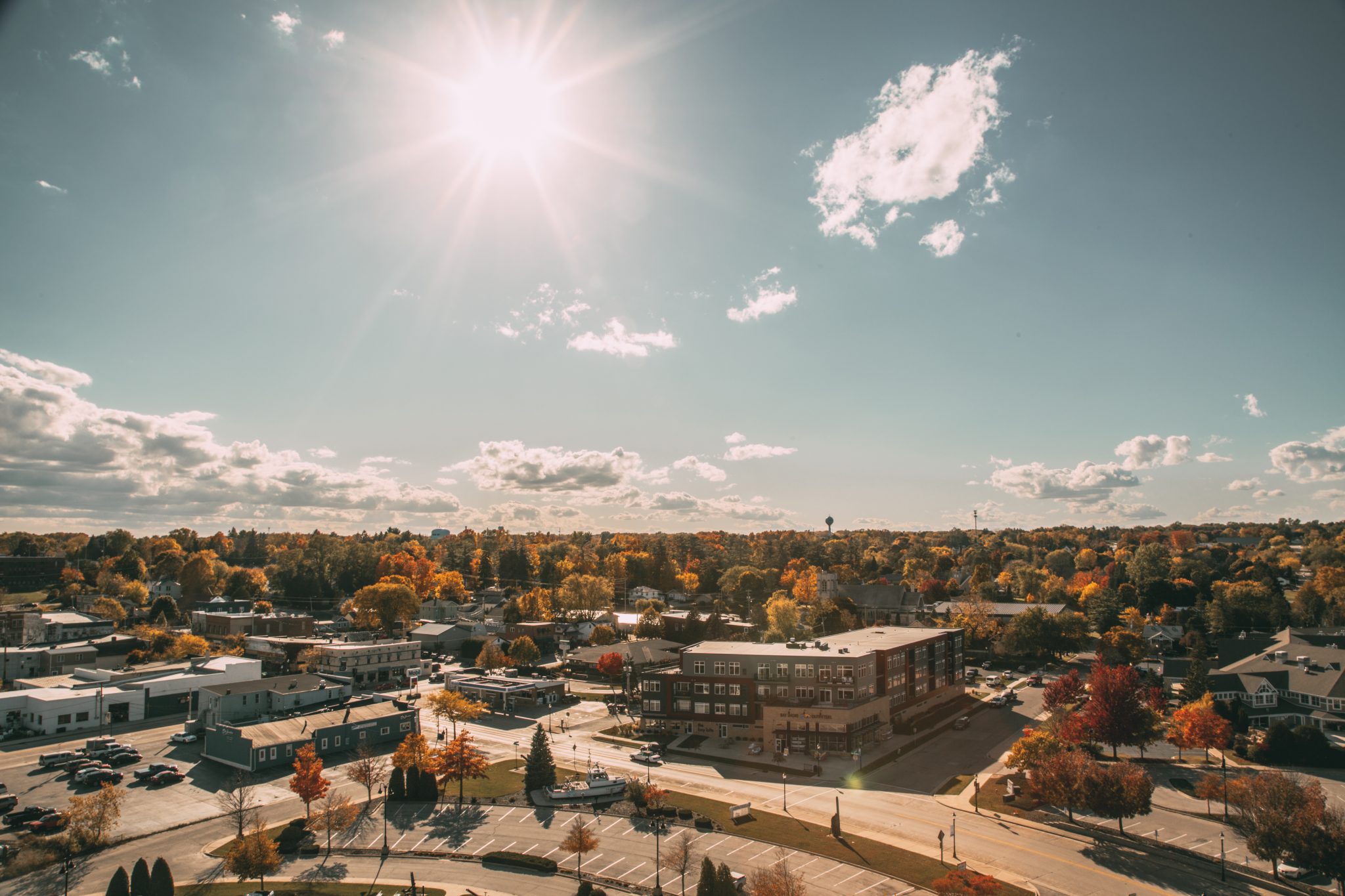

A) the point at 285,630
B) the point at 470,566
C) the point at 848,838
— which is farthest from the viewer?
the point at 470,566

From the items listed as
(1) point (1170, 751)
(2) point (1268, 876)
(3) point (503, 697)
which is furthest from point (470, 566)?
(2) point (1268, 876)

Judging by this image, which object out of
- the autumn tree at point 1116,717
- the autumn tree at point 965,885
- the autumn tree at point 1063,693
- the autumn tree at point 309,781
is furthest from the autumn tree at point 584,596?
the autumn tree at point 965,885

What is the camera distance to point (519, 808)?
4659cm

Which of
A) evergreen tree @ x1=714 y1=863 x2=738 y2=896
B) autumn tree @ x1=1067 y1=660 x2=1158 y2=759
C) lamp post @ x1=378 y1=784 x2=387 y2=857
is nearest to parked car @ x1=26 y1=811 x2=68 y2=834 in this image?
lamp post @ x1=378 y1=784 x2=387 y2=857

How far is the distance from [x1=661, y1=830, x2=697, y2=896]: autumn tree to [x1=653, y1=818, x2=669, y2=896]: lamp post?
30 cm

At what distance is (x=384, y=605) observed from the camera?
380 feet

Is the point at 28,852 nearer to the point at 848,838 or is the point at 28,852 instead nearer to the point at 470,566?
the point at 848,838

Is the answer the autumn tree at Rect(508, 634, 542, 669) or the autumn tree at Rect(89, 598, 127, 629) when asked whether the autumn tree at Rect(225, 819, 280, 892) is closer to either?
the autumn tree at Rect(508, 634, 542, 669)

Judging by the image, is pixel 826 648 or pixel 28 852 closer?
pixel 28 852

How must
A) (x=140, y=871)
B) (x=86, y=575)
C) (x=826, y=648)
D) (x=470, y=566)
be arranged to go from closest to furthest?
1. (x=140, y=871)
2. (x=826, y=648)
3. (x=86, y=575)
4. (x=470, y=566)

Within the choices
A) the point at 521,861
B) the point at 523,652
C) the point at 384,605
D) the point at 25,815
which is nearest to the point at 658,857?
the point at 521,861

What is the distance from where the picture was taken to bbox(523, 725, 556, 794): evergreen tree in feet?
161

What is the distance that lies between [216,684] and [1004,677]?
290 ft

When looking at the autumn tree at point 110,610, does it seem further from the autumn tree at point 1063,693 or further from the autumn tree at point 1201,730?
the autumn tree at point 1201,730
